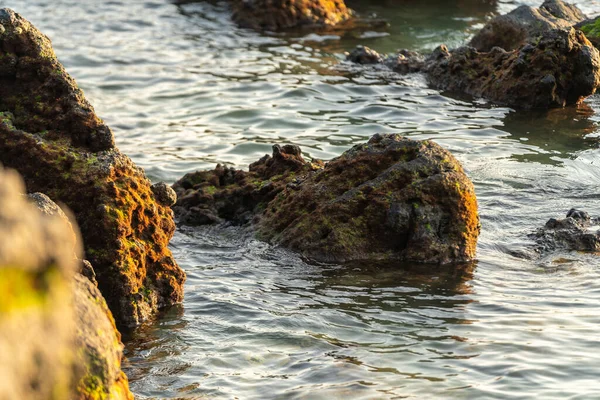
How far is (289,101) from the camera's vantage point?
14.1 meters

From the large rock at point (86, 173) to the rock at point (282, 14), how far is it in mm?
12709

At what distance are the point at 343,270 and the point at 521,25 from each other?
9923mm

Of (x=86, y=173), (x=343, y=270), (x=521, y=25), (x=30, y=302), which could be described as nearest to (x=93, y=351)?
(x=30, y=302)

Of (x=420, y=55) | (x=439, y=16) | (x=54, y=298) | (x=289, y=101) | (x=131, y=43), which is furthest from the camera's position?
(x=439, y=16)

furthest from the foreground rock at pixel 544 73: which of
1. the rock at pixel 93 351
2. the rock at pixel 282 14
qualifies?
the rock at pixel 93 351

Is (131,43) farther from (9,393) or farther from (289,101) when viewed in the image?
(9,393)

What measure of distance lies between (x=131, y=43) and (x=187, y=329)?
13.1 m

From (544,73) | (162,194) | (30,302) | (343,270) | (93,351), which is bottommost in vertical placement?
(343,270)

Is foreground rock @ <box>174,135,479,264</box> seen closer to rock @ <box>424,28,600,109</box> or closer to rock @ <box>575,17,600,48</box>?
rock @ <box>424,28,600,109</box>

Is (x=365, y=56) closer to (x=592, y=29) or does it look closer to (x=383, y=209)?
(x=592, y=29)

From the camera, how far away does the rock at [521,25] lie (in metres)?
15.5

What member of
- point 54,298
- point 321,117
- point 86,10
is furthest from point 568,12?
point 54,298

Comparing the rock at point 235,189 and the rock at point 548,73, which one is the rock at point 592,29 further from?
the rock at point 235,189

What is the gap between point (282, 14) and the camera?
19375 mm
